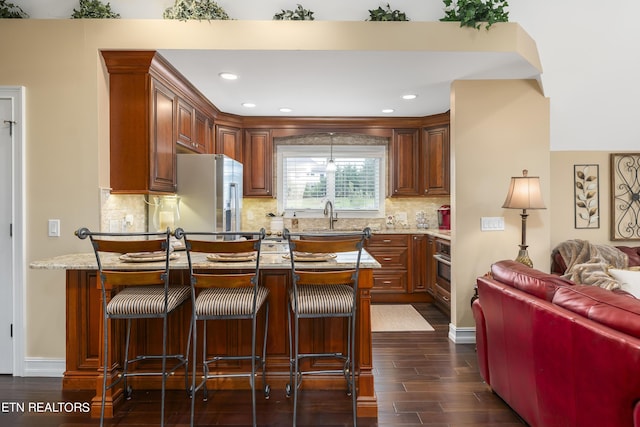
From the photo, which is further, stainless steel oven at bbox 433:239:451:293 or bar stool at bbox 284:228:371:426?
stainless steel oven at bbox 433:239:451:293

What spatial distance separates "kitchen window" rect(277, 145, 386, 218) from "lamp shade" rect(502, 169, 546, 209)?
2.49 metres

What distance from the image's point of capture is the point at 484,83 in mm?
3592

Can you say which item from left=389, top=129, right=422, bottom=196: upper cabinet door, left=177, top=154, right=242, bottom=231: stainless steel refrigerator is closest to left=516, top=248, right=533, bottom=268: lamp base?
left=389, top=129, right=422, bottom=196: upper cabinet door

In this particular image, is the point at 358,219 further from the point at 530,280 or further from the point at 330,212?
the point at 530,280

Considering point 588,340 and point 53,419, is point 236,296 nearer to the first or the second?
point 53,419

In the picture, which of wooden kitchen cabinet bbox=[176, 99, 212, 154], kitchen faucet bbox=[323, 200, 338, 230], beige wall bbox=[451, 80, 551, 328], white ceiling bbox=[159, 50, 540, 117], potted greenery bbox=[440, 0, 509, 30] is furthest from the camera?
kitchen faucet bbox=[323, 200, 338, 230]

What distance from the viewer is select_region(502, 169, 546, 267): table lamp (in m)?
3.22

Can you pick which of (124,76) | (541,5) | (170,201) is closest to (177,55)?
(124,76)

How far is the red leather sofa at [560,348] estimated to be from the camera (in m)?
1.37

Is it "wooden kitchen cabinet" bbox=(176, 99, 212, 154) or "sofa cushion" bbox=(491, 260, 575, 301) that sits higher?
"wooden kitchen cabinet" bbox=(176, 99, 212, 154)

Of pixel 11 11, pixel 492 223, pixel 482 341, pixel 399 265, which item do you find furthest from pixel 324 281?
pixel 11 11

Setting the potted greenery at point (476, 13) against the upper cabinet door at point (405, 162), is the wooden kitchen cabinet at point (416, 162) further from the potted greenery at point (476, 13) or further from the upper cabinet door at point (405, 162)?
the potted greenery at point (476, 13)

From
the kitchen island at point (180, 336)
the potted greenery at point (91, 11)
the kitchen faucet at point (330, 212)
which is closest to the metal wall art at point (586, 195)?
the kitchen island at point (180, 336)

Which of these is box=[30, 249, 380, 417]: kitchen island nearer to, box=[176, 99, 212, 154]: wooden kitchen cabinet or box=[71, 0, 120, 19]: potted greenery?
box=[176, 99, 212, 154]: wooden kitchen cabinet
